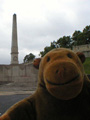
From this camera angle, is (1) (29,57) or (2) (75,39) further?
(1) (29,57)

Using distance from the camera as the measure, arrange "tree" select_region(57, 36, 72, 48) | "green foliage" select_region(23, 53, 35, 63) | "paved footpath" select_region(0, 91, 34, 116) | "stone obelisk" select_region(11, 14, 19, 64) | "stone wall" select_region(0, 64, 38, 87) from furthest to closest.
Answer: "green foliage" select_region(23, 53, 35, 63) → "tree" select_region(57, 36, 72, 48) → "stone obelisk" select_region(11, 14, 19, 64) → "stone wall" select_region(0, 64, 38, 87) → "paved footpath" select_region(0, 91, 34, 116)

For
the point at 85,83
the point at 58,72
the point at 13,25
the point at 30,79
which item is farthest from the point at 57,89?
the point at 13,25

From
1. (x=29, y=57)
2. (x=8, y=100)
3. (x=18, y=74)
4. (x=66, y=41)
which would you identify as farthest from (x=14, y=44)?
(x=29, y=57)

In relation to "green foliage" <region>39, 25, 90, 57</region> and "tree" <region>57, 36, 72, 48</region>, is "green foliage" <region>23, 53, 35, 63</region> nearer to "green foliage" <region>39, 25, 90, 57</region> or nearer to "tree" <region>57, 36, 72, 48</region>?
"green foliage" <region>39, 25, 90, 57</region>

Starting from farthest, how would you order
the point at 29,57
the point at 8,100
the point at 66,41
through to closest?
the point at 29,57, the point at 66,41, the point at 8,100

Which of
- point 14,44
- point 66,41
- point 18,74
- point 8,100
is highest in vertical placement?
point 66,41

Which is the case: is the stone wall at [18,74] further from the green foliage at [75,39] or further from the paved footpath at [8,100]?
the green foliage at [75,39]

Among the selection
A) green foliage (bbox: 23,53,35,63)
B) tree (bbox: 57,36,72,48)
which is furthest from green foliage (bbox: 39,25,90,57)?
green foliage (bbox: 23,53,35,63)

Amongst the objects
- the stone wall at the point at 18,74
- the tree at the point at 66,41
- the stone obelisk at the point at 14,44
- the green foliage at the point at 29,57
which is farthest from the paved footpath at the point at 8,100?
the green foliage at the point at 29,57

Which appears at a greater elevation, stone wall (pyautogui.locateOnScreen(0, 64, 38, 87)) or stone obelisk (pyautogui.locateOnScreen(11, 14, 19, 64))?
stone obelisk (pyautogui.locateOnScreen(11, 14, 19, 64))

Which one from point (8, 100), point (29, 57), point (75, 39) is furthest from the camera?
point (29, 57)

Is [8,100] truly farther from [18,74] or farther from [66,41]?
[66,41]

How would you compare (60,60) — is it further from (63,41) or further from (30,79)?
(63,41)

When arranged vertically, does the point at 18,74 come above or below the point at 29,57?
below
